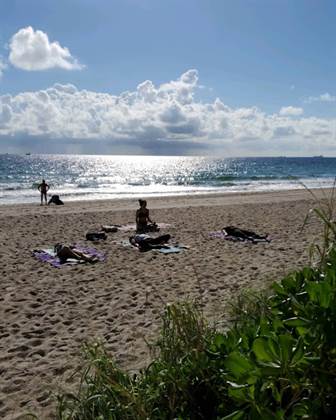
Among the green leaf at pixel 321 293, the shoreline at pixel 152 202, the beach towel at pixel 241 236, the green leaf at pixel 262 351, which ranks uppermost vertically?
the green leaf at pixel 321 293

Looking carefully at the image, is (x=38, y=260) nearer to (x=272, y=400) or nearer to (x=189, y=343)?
(x=189, y=343)

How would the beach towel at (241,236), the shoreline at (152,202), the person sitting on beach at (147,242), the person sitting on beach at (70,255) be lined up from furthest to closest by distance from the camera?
the shoreline at (152,202)
the beach towel at (241,236)
the person sitting on beach at (147,242)
the person sitting on beach at (70,255)

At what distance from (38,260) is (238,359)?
23.0 ft

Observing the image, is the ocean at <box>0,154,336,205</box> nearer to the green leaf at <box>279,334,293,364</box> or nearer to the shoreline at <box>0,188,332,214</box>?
the green leaf at <box>279,334,293,364</box>

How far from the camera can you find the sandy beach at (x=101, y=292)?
3.73m

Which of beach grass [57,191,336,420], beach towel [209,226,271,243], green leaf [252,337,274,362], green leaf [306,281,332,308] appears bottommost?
beach towel [209,226,271,243]

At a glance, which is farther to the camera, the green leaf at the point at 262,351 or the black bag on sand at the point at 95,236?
the black bag on sand at the point at 95,236

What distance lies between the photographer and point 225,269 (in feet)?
23.2

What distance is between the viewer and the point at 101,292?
5.92 metres

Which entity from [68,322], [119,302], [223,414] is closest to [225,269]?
[119,302]

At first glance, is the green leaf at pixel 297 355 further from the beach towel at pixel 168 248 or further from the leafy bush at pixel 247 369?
the beach towel at pixel 168 248

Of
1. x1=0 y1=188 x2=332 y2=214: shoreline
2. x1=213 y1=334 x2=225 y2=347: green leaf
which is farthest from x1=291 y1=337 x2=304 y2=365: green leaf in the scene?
x1=0 y1=188 x2=332 y2=214: shoreline

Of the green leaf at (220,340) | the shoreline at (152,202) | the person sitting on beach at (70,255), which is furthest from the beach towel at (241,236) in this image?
the shoreline at (152,202)

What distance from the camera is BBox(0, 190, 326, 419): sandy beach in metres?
3.73
